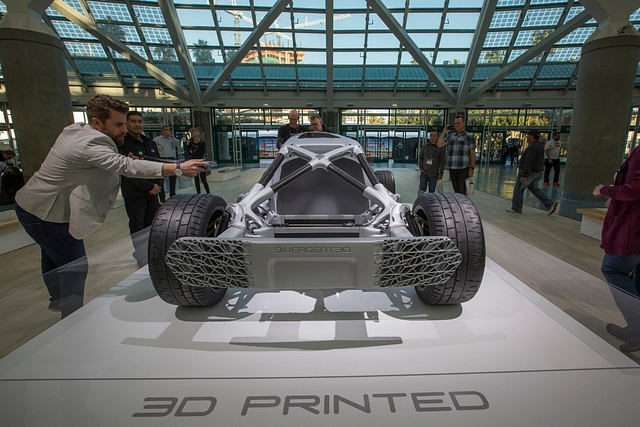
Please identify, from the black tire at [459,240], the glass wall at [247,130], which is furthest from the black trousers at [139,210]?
the glass wall at [247,130]

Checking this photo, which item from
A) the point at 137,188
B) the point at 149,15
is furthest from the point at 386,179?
the point at 149,15

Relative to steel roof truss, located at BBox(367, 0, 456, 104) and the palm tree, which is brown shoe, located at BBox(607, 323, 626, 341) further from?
the palm tree

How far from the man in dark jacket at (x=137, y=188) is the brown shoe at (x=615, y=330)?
3.63 metres

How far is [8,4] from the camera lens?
4.92m

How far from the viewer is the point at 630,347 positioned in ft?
5.81

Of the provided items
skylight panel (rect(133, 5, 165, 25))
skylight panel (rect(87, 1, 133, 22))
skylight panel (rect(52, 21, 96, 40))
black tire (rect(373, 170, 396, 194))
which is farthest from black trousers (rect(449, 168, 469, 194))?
skylight panel (rect(52, 21, 96, 40))

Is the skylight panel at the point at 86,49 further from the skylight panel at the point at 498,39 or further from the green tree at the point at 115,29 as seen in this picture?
the skylight panel at the point at 498,39

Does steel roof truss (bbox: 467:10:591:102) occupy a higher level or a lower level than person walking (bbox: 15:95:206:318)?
higher

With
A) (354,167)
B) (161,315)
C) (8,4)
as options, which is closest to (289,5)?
(8,4)

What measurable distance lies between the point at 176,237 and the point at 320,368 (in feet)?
3.63

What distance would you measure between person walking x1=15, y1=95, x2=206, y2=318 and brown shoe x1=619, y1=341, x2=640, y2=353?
8.39ft

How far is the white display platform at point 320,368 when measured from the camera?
4.38ft

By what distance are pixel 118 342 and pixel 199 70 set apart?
18.6 m

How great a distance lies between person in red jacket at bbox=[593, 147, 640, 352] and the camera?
1895mm
